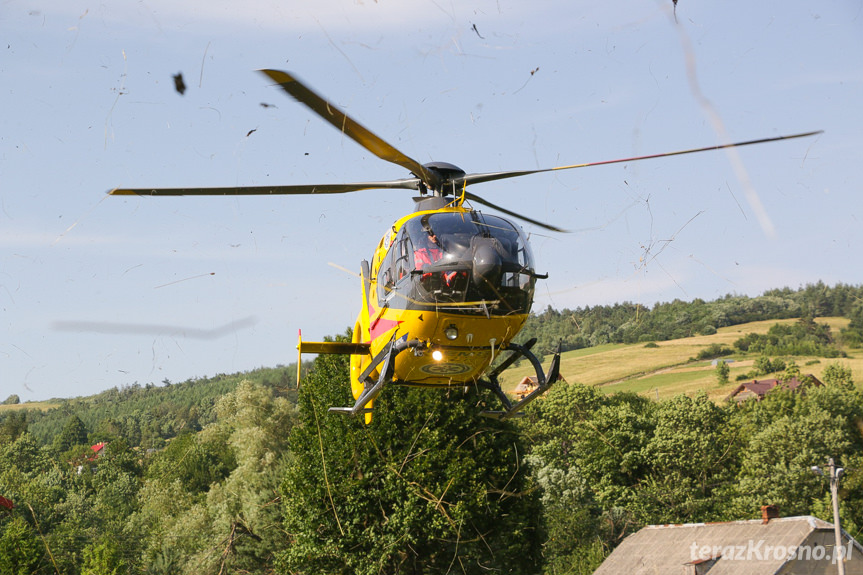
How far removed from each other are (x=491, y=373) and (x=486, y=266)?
151 inches

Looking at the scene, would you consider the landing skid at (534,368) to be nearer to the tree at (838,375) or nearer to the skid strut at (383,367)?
the skid strut at (383,367)

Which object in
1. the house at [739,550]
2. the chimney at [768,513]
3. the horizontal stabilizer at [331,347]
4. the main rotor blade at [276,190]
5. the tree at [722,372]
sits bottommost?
the house at [739,550]

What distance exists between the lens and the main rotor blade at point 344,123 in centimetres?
926

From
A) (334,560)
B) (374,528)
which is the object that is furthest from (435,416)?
(334,560)

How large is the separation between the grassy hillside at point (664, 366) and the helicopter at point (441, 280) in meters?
84.4

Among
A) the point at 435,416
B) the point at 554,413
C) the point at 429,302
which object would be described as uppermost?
the point at 429,302

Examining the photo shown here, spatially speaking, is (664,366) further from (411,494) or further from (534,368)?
(534,368)

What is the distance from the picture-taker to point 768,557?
35.8 m

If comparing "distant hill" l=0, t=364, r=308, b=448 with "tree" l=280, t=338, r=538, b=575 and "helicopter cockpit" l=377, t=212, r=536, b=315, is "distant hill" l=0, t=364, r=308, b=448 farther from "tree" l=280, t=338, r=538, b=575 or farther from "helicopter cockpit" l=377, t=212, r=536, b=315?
"helicopter cockpit" l=377, t=212, r=536, b=315

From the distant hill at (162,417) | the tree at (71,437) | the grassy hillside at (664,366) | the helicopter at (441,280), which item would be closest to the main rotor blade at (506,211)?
the helicopter at (441,280)

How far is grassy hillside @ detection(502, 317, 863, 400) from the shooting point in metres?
100

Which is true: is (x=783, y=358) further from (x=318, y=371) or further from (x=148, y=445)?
(x=148, y=445)

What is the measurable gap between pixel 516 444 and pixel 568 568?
1989cm

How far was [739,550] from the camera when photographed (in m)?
37.7
